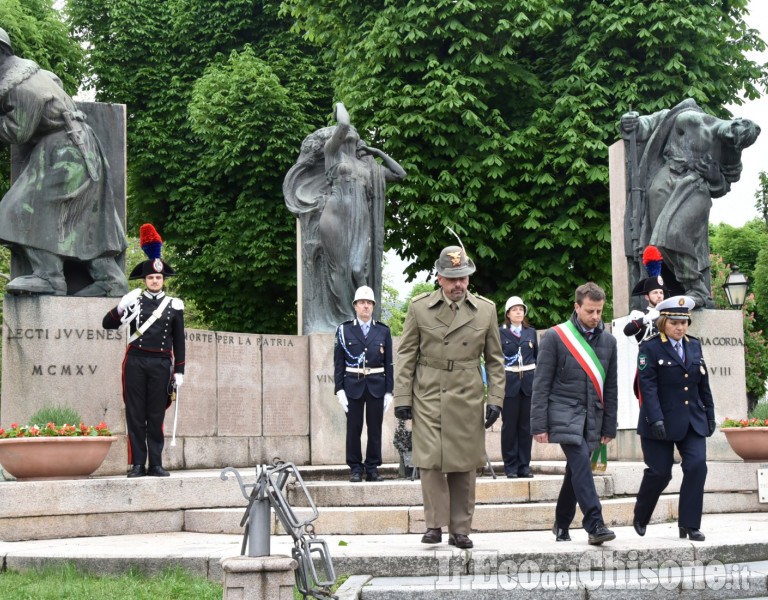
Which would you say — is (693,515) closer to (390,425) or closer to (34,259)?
→ (390,425)

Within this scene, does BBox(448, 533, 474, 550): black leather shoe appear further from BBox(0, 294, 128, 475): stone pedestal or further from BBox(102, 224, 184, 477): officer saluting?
BBox(0, 294, 128, 475): stone pedestal

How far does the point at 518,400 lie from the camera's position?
38.2ft

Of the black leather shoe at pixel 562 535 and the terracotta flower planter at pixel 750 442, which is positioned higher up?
the terracotta flower planter at pixel 750 442

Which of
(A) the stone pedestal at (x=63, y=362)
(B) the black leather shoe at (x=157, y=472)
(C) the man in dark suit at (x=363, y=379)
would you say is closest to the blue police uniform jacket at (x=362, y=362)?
(C) the man in dark suit at (x=363, y=379)

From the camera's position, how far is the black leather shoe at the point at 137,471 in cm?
1002

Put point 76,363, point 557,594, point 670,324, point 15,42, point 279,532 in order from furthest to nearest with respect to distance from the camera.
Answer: point 15,42 < point 76,363 < point 279,532 < point 670,324 < point 557,594

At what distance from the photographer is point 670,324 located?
27.1 ft

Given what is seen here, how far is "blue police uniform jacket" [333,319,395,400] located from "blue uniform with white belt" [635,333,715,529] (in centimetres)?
346

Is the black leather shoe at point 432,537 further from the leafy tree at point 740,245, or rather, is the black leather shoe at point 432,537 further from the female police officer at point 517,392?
the leafy tree at point 740,245

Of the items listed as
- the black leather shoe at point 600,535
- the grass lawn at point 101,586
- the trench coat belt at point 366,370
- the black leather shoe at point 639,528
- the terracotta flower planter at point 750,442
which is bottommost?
the grass lawn at point 101,586

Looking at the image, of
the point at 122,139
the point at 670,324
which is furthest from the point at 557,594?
the point at 122,139

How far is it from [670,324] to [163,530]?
190 inches

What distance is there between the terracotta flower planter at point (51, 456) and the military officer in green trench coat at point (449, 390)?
335 cm

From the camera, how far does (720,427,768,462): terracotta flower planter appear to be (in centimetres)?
1102
